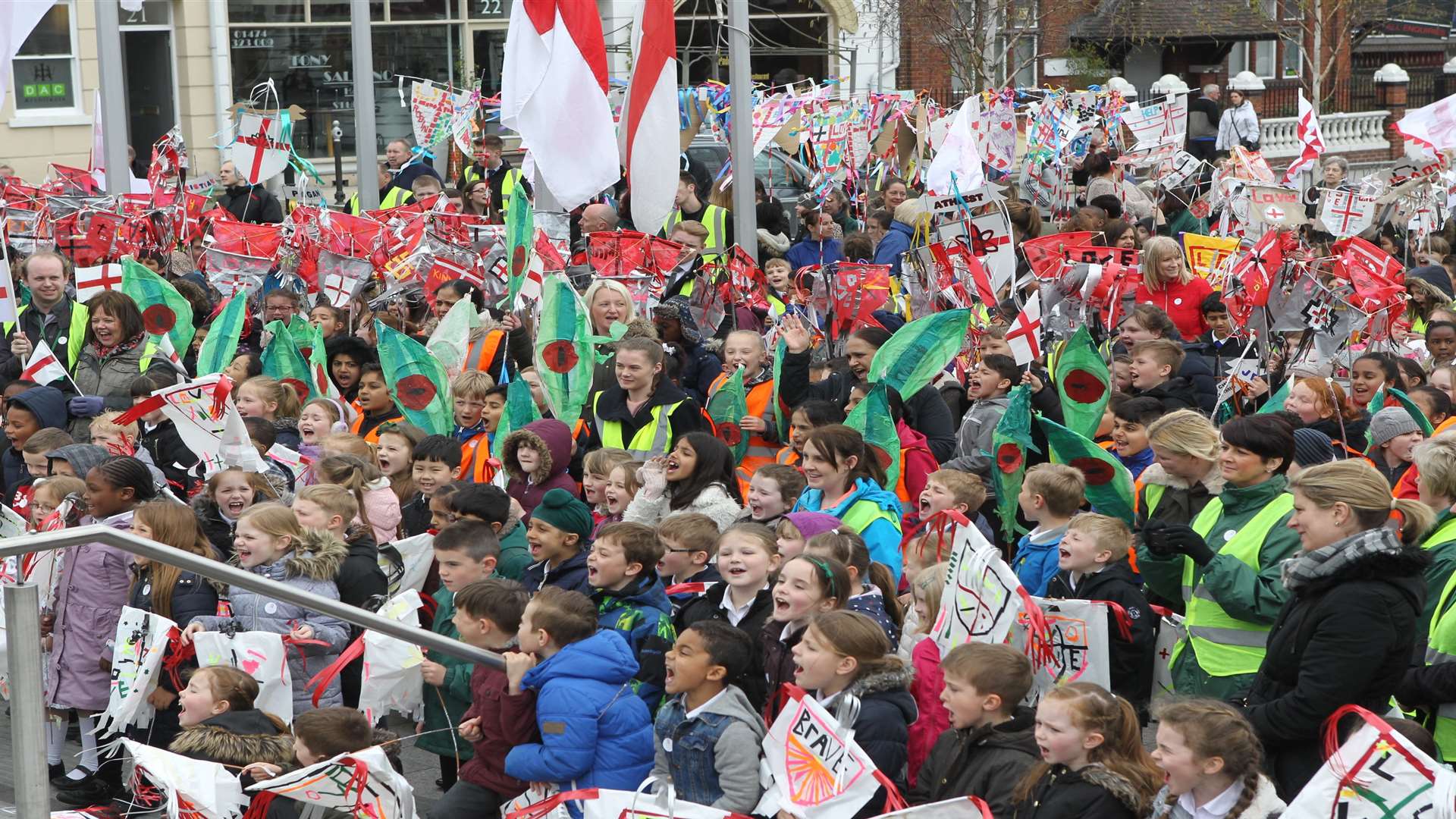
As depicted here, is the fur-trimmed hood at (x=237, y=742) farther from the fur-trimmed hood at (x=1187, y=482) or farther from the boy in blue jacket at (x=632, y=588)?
the fur-trimmed hood at (x=1187, y=482)

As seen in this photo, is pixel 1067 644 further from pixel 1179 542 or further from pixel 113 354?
pixel 113 354

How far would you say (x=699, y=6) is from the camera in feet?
103

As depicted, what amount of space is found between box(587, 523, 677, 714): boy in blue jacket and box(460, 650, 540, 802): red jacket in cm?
36

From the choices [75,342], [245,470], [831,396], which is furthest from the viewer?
[75,342]

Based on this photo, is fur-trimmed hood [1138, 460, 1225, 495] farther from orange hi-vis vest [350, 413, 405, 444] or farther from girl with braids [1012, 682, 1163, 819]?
orange hi-vis vest [350, 413, 405, 444]

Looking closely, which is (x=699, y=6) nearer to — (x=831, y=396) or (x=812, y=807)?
(x=831, y=396)

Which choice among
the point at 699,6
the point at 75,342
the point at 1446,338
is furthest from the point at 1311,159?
the point at 699,6

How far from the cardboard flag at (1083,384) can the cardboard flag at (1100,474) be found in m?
1.16

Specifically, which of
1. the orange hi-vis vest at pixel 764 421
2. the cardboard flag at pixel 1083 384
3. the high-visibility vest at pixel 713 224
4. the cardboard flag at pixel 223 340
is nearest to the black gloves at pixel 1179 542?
the cardboard flag at pixel 1083 384

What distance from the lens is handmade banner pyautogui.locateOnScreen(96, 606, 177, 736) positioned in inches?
221

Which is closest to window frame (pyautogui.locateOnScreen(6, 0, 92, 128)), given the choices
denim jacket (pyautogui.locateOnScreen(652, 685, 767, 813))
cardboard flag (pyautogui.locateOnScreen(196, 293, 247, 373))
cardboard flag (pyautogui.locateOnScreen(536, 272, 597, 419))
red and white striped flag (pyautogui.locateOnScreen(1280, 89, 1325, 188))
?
red and white striped flag (pyautogui.locateOnScreen(1280, 89, 1325, 188))

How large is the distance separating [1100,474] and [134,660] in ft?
10.6

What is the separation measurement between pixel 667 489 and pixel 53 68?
853 inches

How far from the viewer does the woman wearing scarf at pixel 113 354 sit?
8797 mm
